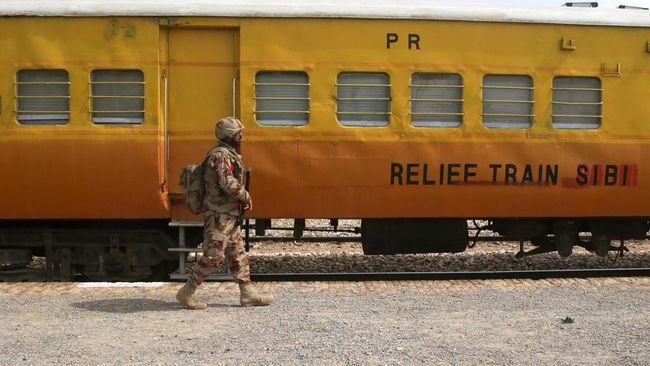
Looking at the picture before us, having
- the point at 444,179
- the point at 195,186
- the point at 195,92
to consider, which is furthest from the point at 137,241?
the point at 444,179

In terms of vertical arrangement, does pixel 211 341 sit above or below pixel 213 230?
below

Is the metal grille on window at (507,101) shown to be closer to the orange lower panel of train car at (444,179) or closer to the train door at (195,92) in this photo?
the orange lower panel of train car at (444,179)

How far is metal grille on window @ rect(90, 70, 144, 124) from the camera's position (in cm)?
827

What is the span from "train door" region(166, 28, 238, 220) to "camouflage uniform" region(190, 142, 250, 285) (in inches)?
68.5

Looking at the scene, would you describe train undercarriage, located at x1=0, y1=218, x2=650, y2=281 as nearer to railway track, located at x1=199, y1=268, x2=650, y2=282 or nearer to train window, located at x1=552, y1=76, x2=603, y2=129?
railway track, located at x1=199, y1=268, x2=650, y2=282

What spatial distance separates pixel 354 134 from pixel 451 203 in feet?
4.67

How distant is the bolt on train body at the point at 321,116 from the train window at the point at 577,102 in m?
0.02

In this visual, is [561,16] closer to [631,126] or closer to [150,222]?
[631,126]

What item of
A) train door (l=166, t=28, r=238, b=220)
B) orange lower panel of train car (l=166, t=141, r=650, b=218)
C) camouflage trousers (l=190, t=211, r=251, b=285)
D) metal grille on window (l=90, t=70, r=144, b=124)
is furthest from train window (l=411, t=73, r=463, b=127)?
metal grille on window (l=90, t=70, r=144, b=124)

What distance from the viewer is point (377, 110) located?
852 centimetres

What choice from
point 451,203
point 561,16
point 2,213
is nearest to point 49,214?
point 2,213

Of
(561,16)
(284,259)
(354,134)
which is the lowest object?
(284,259)

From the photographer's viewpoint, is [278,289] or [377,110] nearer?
[278,289]

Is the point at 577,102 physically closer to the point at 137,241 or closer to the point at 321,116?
the point at 321,116
